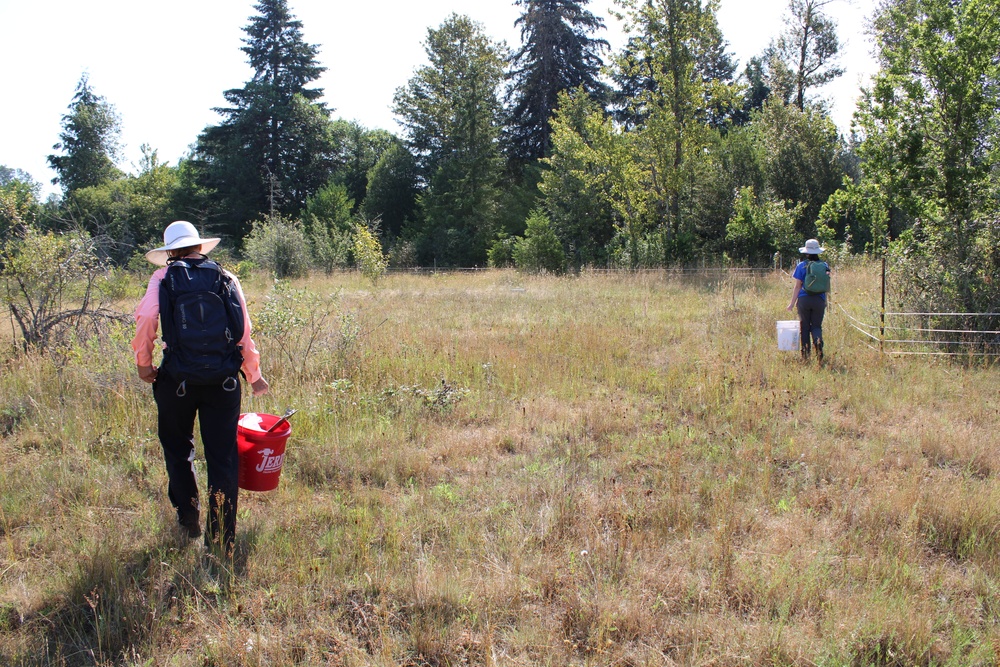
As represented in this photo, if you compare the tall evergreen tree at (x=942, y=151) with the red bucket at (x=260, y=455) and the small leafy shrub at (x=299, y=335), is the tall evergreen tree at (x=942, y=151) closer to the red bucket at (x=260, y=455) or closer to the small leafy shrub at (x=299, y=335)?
the small leafy shrub at (x=299, y=335)

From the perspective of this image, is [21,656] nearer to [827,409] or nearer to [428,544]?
[428,544]

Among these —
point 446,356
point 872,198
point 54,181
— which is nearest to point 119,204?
point 54,181

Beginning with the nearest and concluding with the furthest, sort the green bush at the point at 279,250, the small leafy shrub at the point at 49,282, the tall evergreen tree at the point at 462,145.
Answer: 1. the small leafy shrub at the point at 49,282
2. the green bush at the point at 279,250
3. the tall evergreen tree at the point at 462,145

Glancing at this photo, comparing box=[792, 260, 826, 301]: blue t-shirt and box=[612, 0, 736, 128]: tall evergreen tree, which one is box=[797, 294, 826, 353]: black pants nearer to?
box=[792, 260, 826, 301]: blue t-shirt

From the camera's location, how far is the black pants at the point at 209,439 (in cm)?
347

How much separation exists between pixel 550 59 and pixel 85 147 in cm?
3663

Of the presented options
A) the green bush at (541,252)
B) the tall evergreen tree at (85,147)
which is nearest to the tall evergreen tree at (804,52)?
the green bush at (541,252)

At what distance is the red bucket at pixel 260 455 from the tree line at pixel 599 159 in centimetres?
604

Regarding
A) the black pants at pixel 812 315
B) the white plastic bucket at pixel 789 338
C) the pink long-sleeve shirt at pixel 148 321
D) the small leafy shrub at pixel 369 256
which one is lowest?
the white plastic bucket at pixel 789 338

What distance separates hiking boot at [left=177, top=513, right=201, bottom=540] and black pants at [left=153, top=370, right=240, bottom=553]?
118 mm

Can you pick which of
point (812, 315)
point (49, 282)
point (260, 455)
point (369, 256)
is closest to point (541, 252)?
point (369, 256)

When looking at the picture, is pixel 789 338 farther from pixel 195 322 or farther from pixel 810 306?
pixel 195 322

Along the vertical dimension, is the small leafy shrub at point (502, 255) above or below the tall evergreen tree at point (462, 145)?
below

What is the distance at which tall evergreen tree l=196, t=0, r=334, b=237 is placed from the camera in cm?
3819
